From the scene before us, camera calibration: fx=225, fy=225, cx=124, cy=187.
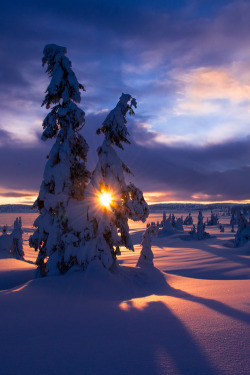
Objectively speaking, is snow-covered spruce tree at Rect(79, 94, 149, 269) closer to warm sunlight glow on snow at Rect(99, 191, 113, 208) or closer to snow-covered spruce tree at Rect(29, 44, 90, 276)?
warm sunlight glow on snow at Rect(99, 191, 113, 208)

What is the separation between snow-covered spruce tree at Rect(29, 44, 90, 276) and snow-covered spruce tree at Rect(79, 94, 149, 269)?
1.10 metres

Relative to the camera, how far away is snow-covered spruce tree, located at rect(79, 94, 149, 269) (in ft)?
32.6

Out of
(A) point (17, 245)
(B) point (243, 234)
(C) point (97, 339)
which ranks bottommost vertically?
(A) point (17, 245)

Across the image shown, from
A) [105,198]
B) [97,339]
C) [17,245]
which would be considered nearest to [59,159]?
[105,198]

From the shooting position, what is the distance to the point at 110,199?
10.6 m

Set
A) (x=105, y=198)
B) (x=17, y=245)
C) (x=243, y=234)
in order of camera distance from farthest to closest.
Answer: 1. (x=243, y=234)
2. (x=17, y=245)
3. (x=105, y=198)

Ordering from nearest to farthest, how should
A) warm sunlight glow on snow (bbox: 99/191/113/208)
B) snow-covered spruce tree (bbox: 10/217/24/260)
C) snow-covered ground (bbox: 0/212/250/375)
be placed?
snow-covered ground (bbox: 0/212/250/375) < warm sunlight glow on snow (bbox: 99/191/113/208) < snow-covered spruce tree (bbox: 10/217/24/260)

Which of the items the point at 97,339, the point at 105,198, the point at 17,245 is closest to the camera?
the point at 97,339

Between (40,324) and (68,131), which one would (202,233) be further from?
(40,324)

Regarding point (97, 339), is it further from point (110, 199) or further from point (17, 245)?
point (17, 245)

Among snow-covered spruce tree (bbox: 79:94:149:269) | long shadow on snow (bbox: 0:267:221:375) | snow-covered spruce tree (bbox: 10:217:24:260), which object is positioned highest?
snow-covered spruce tree (bbox: 79:94:149:269)

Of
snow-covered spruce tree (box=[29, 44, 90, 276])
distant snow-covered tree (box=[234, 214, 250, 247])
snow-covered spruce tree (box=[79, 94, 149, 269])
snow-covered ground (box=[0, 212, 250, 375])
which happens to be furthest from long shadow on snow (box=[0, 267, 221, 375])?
distant snow-covered tree (box=[234, 214, 250, 247])

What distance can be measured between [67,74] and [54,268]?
904 cm

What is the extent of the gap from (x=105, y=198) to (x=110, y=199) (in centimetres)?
29
